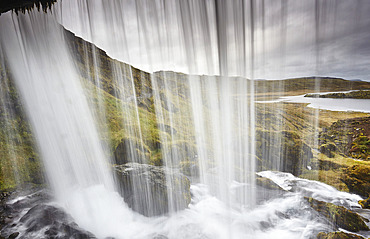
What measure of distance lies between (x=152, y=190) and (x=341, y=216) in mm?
6175

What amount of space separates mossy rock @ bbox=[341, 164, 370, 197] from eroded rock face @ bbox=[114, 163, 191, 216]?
5.63 meters

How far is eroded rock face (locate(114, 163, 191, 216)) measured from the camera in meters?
6.25

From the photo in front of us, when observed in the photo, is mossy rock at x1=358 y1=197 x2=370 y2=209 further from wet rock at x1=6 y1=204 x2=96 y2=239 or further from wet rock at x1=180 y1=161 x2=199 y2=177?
wet rock at x1=6 y1=204 x2=96 y2=239

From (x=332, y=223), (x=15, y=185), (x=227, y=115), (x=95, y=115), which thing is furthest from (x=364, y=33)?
(x=15, y=185)

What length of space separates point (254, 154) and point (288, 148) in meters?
1.34

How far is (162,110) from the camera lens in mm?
8109

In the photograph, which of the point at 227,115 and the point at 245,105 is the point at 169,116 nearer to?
the point at 227,115

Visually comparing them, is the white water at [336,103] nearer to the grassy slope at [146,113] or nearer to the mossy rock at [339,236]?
the grassy slope at [146,113]

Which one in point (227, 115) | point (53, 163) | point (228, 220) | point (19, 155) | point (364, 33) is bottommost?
point (228, 220)

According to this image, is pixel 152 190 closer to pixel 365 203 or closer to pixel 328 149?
pixel 328 149

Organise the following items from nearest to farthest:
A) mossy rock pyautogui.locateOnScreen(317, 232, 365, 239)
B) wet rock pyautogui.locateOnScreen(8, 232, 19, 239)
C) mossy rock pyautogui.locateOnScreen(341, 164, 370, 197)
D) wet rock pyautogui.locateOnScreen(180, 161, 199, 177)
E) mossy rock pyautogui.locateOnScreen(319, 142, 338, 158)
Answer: mossy rock pyautogui.locateOnScreen(317, 232, 365, 239) < wet rock pyautogui.locateOnScreen(8, 232, 19, 239) < mossy rock pyautogui.locateOnScreen(341, 164, 370, 197) < mossy rock pyautogui.locateOnScreen(319, 142, 338, 158) < wet rock pyautogui.locateOnScreen(180, 161, 199, 177)

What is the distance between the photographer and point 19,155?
6.66 m

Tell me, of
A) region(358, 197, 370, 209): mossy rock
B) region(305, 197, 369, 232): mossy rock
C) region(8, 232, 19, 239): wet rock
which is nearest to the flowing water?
region(358, 197, 370, 209): mossy rock

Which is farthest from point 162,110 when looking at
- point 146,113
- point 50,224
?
point 50,224
